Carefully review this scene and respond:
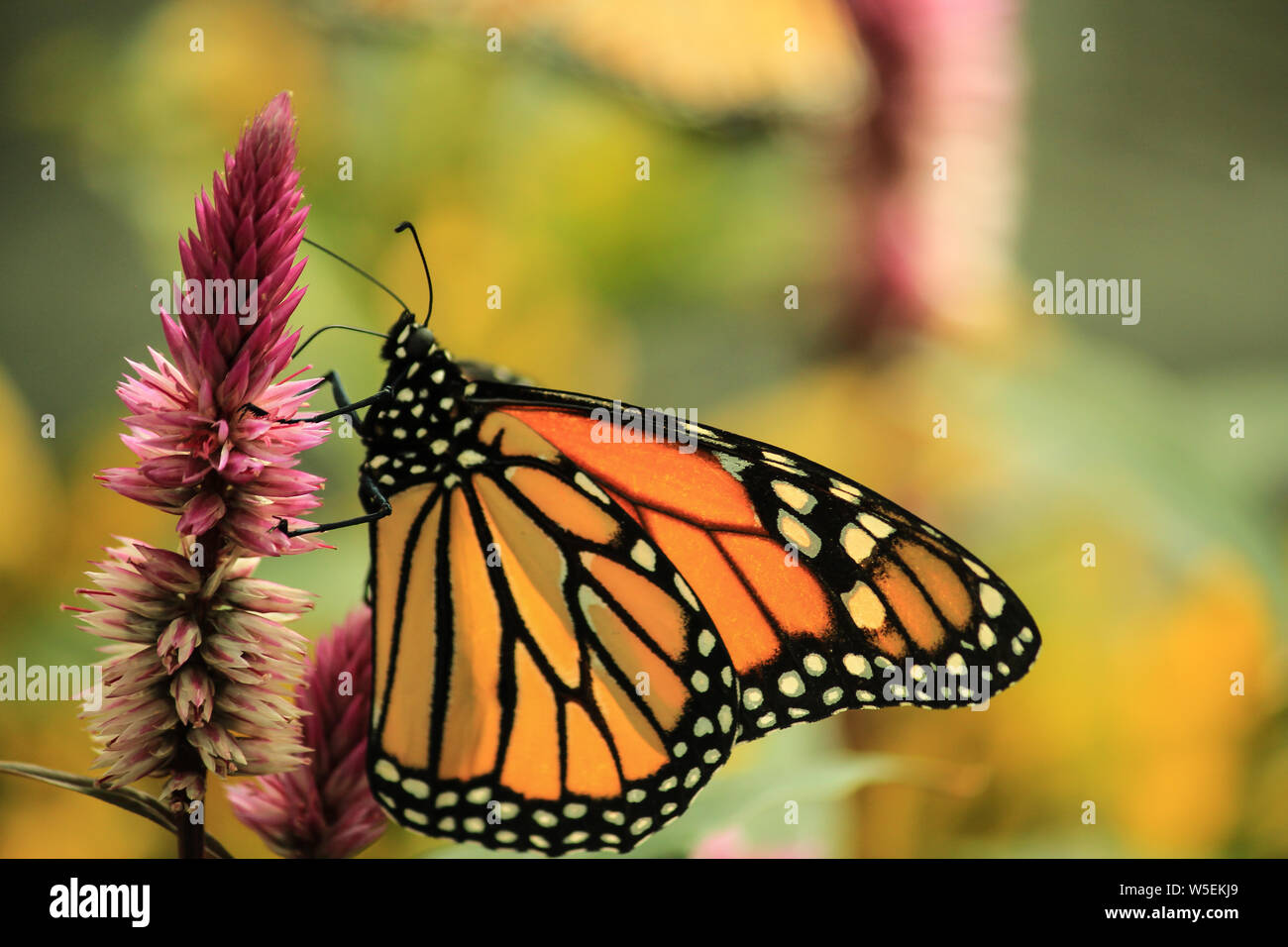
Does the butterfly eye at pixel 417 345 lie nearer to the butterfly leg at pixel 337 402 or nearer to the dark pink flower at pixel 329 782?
the butterfly leg at pixel 337 402

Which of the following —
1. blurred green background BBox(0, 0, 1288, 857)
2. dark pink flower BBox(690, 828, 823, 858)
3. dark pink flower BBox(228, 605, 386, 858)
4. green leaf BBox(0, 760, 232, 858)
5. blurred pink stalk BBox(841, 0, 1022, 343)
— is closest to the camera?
green leaf BBox(0, 760, 232, 858)

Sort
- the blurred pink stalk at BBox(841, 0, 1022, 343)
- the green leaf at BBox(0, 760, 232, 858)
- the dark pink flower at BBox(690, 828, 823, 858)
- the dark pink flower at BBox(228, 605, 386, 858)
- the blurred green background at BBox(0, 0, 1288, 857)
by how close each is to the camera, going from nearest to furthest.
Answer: the green leaf at BBox(0, 760, 232, 858) → the dark pink flower at BBox(228, 605, 386, 858) → the dark pink flower at BBox(690, 828, 823, 858) → the blurred green background at BBox(0, 0, 1288, 857) → the blurred pink stalk at BBox(841, 0, 1022, 343)

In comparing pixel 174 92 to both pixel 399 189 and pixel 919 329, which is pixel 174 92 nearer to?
pixel 399 189

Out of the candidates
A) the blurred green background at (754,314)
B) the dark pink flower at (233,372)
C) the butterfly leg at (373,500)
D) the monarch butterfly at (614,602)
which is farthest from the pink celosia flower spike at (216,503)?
the blurred green background at (754,314)

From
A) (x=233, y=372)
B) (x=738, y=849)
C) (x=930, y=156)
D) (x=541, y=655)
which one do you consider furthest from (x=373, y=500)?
(x=930, y=156)

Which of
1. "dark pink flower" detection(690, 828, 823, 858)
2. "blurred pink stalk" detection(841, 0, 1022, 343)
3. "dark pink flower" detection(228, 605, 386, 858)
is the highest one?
"blurred pink stalk" detection(841, 0, 1022, 343)

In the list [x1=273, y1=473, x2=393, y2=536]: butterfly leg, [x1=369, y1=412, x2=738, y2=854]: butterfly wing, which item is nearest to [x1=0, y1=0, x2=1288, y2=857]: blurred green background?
[x1=369, y1=412, x2=738, y2=854]: butterfly wing

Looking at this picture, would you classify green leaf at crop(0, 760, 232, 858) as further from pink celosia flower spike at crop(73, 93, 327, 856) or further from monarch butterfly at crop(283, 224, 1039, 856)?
monarch butterfly at crop(283, 224, 1039, 856)
